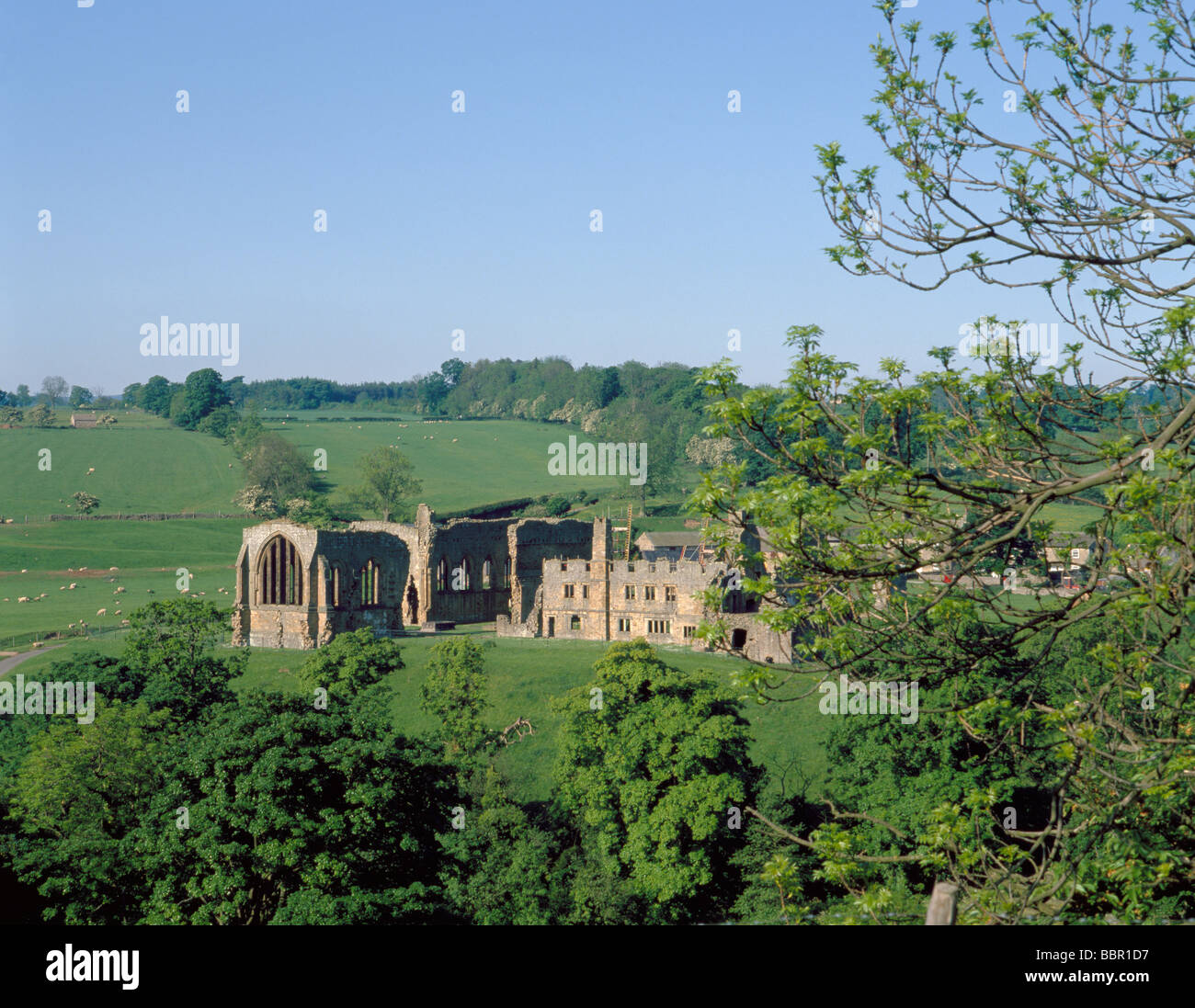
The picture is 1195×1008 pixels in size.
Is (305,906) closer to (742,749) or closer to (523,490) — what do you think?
(742,749)

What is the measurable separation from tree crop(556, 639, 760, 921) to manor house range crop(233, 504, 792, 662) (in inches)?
868

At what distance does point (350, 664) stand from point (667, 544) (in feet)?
163

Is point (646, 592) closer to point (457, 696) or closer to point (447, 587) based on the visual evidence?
point (447, 587)

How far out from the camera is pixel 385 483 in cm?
12344

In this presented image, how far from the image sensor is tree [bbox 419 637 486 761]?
50.8 meters

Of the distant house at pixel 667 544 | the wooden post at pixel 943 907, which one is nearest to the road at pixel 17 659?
the distant house at pixel 667 544

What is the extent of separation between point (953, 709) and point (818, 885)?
100 ft

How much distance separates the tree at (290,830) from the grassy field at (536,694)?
537 inches

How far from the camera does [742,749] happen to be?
4369cm

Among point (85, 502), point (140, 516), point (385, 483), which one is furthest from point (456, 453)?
point (85, 502)

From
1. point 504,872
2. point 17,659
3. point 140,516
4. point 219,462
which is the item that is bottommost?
point 504,872

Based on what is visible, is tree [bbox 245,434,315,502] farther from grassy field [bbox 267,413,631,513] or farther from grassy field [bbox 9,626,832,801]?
grassy field [bbox 9,626,832,801]

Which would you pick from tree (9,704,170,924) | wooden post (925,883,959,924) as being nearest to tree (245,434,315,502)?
tree (9,704,170,924)

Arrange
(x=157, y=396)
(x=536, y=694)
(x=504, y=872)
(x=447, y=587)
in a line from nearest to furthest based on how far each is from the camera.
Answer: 1. (x=504, y=872)
2. (x=536, y=694)
3. (x=447, y=587)
4. (x=157, y=396)
